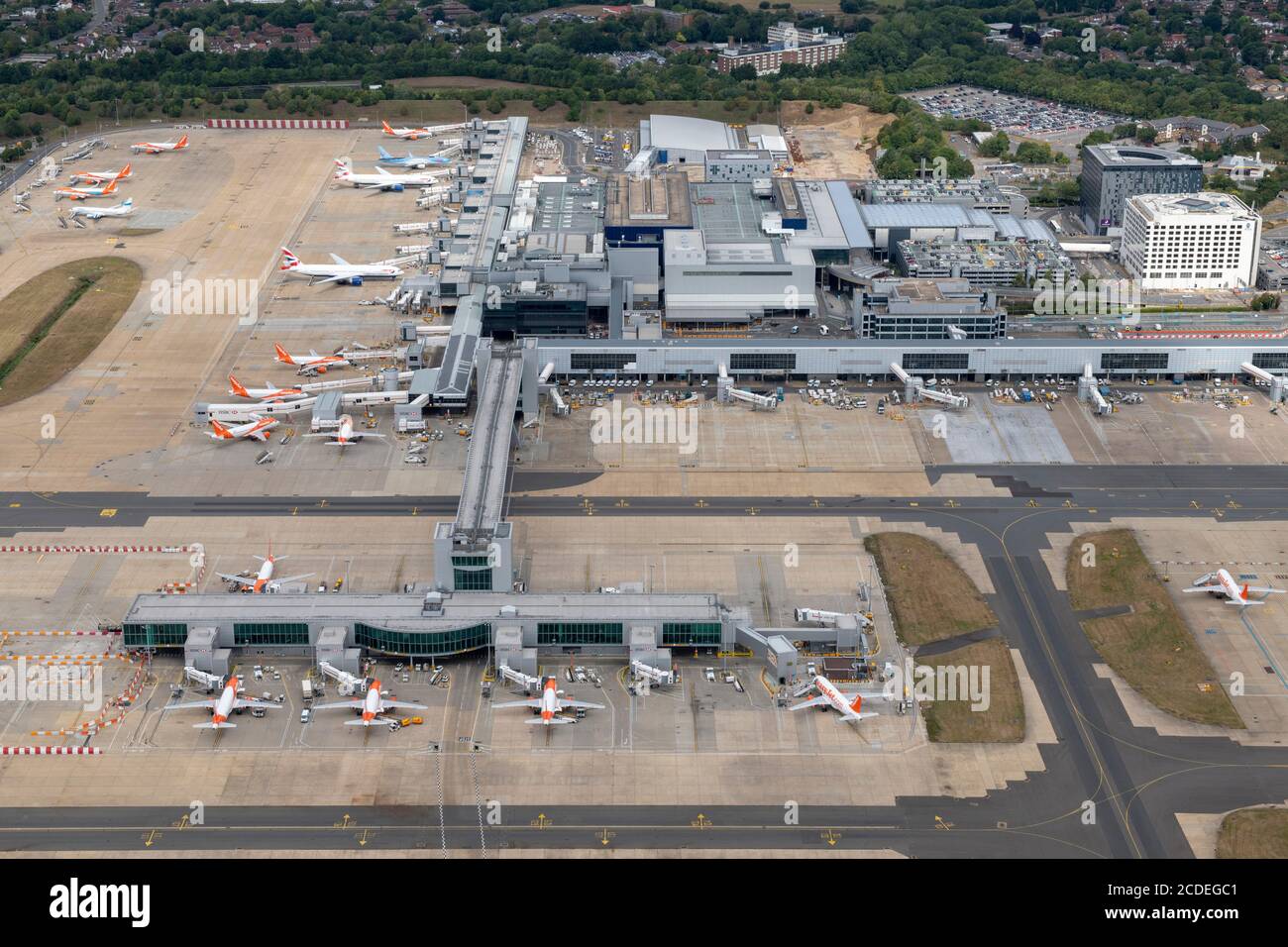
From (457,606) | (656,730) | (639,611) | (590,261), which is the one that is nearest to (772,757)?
(656,730)

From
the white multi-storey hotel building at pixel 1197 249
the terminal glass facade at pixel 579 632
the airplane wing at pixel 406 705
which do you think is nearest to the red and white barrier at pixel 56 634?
the airplane wing at pixel 406 705

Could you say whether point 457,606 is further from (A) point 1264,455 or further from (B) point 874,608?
(A) point 1264,455

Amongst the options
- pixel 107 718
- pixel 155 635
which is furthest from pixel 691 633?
pixel 107 718

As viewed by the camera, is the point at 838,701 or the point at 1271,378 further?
the point at 1271,378

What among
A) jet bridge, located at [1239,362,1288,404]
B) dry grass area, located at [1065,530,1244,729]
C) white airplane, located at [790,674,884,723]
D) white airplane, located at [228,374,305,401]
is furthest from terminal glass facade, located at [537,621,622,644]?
jet bridge, located at [1239,362,1288,404]

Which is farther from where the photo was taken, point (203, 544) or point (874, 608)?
point (203, 544)

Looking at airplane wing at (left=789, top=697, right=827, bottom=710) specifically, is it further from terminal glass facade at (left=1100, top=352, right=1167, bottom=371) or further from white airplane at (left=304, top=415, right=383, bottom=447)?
terminal glass facade at (left=1100, top=352, right=1167, bottom=371)

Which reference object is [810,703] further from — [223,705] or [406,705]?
[223,705]
